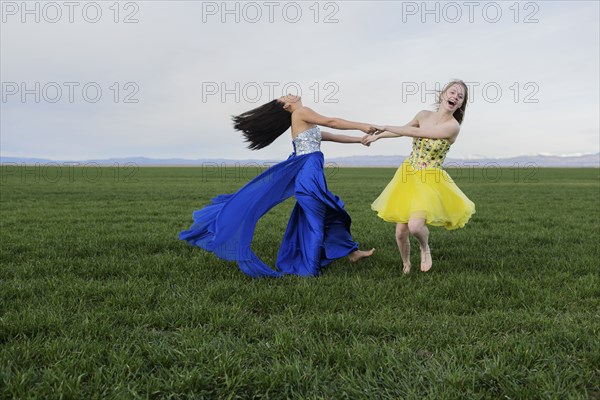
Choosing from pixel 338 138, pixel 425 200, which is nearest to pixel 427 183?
pixel 425 200

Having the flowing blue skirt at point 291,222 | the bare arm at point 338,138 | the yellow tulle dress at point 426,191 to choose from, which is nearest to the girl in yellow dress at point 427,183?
the yellow tulle dress at point 426,191

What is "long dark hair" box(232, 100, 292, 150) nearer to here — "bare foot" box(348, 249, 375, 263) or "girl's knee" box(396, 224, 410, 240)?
"bare foot" box(348, 249, 375, 263)

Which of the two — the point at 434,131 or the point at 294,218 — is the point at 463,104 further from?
the point at 294,218

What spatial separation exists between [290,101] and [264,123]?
48 centimetres

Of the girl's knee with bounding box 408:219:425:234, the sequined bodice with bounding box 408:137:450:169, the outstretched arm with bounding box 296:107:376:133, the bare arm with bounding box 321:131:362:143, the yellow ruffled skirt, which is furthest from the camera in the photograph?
the bare arm with bounding box 321:131:362:143

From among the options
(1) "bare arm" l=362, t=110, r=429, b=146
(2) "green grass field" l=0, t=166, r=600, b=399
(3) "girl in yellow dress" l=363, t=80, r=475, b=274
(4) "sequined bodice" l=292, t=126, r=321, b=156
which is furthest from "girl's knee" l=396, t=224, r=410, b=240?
(4) "sequined bodice" l=292, t=126, r=321, b=156

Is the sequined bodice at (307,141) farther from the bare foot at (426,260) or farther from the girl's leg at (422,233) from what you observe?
the bare foot at (426,260)

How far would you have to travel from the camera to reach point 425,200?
6.14 meters

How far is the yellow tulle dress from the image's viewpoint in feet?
20.5

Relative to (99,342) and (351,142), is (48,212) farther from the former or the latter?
(99,342)

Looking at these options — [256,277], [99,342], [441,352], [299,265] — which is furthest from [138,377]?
[299,265]

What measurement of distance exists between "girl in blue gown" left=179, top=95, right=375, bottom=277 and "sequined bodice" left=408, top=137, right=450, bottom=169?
2.19 ft

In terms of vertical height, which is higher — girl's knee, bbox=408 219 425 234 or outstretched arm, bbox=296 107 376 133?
outstretched arm, bbox=296 107 376 133

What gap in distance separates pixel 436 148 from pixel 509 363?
3.34 m
